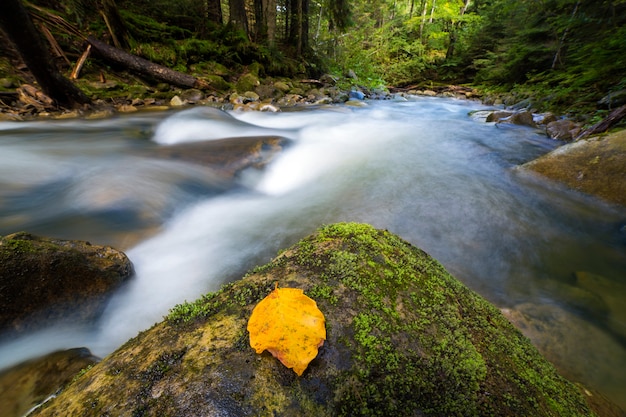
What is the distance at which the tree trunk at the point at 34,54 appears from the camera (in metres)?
5.07

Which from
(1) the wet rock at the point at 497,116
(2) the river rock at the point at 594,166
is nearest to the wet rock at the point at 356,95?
(1) the wet rock at the point at 497,116

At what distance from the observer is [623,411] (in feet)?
5.91

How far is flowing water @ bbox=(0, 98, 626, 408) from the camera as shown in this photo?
2.46 m

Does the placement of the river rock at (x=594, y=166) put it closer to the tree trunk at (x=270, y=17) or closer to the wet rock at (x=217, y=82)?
the wet rock at (x=217, y=82)

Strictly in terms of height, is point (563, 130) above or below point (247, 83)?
below

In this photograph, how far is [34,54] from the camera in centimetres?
588

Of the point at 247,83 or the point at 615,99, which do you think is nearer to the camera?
the point at 615,99

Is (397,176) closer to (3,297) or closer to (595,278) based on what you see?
(595,278)

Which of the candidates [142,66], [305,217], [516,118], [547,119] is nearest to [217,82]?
[142,66]

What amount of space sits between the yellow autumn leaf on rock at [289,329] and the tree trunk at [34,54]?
7336 millimetres

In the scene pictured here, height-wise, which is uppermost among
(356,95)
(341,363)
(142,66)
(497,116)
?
(142,66)

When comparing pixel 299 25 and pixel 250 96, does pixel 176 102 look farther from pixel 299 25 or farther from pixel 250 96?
pixel 299 25

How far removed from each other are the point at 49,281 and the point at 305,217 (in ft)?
9.47

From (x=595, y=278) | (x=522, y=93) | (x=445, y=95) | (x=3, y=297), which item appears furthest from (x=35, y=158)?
(x=445, y=95)
